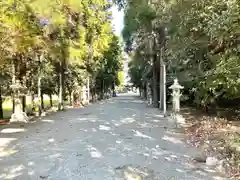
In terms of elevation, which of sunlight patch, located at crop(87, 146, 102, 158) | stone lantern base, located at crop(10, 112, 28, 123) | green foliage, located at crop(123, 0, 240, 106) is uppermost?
green foliage, located at crop(123, 0, 240, 106)

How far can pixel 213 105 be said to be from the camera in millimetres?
15430

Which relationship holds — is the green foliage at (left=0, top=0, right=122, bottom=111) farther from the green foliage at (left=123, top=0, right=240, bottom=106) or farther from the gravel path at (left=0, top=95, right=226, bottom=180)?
the gravel path at (left=0, top=95, right=226, bottom=180)

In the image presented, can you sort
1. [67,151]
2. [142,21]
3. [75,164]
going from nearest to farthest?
[75,164]
[67,151]
[142,21]

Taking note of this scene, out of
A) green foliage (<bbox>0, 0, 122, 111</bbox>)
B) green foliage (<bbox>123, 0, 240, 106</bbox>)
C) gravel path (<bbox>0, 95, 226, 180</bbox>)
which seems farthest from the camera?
green foliage (<bbox>0, 0, 122, 111</bbox>)

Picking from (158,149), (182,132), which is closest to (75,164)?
(158,149)

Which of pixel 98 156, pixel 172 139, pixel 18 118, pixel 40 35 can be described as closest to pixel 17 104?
pixel 18 118

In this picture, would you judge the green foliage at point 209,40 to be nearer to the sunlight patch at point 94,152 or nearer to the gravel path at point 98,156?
the gravel path at point 98,156

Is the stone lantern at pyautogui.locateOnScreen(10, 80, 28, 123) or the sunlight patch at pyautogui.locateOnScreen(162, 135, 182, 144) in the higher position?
the stone lantern at pyautogui.locateOnScreen(10, 80, 28, 123)

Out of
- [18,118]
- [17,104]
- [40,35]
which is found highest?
[40,35]

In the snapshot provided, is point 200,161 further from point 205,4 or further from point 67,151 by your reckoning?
point 205,4

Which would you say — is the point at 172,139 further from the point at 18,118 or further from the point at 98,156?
the point at 18,118

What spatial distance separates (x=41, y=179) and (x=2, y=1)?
8.55 metres

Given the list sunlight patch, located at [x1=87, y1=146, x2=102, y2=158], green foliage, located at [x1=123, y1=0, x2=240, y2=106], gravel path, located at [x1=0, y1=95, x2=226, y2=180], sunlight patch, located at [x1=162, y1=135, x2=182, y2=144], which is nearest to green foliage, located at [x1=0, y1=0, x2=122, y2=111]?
green foliage, located at [x1=123, y1=0, x2=240, y2=106]

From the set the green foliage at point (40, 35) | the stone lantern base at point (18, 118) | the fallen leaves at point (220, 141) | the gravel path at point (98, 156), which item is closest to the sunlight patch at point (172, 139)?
the gravel path at point (98, 156)
